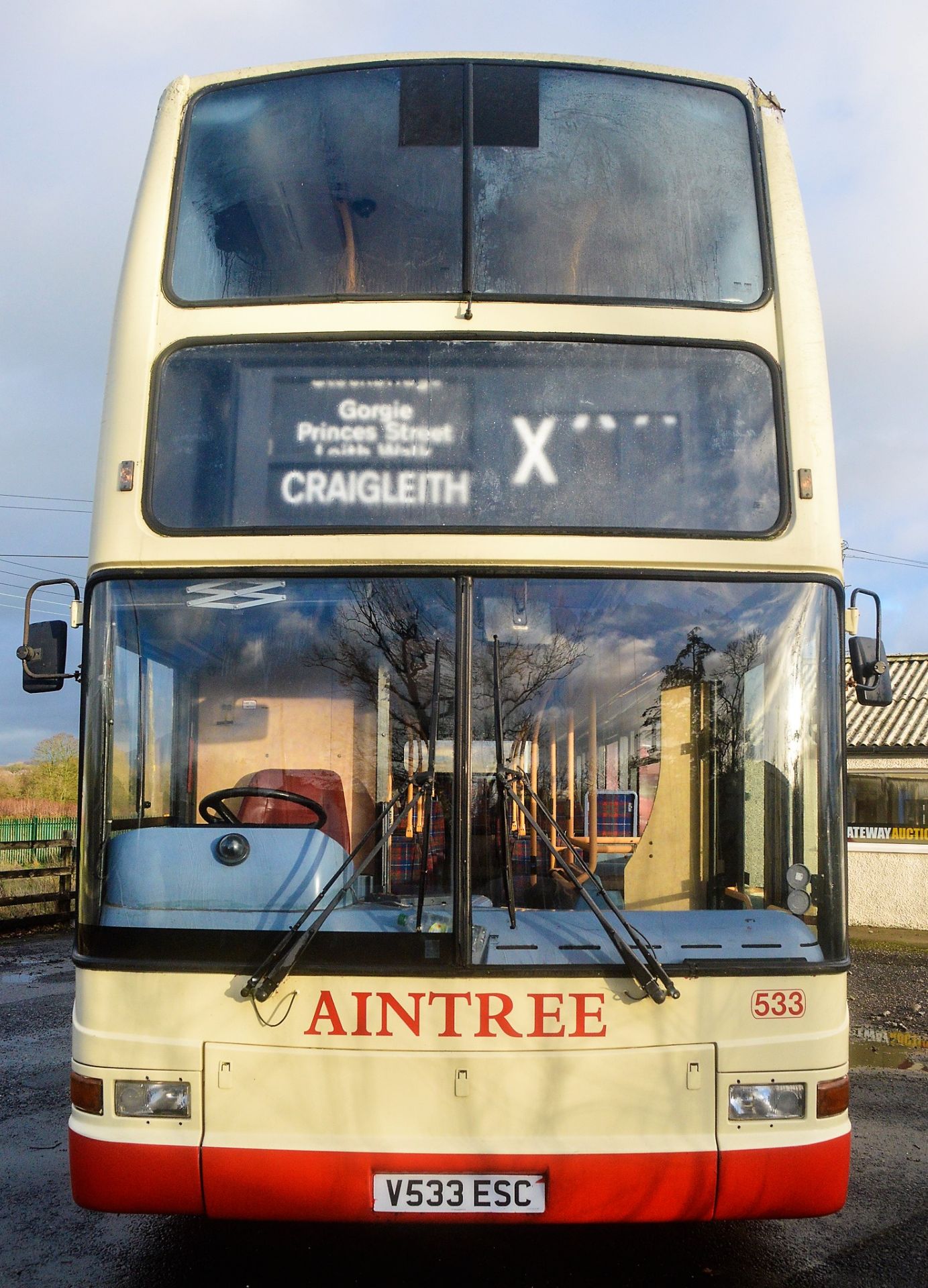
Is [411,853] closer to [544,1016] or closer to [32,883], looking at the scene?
[544,1016]

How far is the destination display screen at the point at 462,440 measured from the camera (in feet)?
12.8

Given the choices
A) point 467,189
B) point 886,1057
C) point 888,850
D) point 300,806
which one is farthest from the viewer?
point 888,850

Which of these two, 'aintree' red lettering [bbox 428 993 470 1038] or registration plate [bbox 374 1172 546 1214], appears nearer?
registration plate [bbox 374 1172 546 1214]

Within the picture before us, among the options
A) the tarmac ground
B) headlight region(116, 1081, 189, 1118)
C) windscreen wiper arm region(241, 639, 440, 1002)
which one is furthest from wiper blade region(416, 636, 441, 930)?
the tarmac ground

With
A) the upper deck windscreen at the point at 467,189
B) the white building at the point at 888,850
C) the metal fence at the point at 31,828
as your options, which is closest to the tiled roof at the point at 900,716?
the white building at the point at 888,850

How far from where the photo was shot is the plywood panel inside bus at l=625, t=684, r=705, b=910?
3939 millimetres

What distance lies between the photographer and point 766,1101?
3666 millimetres

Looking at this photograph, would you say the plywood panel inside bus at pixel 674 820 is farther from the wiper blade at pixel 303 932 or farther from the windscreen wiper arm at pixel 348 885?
the wiper blade at pixel 303 932

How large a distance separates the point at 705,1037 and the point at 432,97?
3.54 m

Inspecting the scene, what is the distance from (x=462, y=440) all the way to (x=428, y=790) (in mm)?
1182

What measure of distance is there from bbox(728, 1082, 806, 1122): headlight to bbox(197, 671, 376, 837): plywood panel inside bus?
1.45 meters

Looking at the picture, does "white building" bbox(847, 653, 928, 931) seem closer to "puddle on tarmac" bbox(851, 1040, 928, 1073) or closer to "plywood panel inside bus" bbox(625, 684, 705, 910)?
"puddle on tarmac" bbox(851, 1040, 928, 1073)

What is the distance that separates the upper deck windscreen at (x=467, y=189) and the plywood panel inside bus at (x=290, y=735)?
1401 millimetres

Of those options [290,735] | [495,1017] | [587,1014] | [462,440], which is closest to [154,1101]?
[495,1017]
